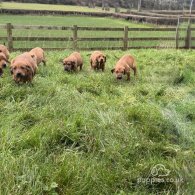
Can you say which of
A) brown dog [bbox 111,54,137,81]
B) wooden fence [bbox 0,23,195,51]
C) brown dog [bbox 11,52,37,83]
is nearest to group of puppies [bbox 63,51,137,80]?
brown dog [bbox 111,54,137,81]

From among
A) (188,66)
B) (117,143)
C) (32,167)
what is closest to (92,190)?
(32,167)

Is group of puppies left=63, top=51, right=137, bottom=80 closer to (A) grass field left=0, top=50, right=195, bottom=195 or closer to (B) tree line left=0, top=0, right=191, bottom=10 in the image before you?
(A) grass field left=0, top=50, right=195, bottom=195

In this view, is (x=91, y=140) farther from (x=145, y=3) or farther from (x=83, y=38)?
(x=145, y=3)

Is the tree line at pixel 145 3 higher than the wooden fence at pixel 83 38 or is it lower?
lower

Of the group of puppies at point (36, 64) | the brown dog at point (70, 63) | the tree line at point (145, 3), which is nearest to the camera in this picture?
the group of puppies at point (36, 64)

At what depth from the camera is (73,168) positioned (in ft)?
17.0

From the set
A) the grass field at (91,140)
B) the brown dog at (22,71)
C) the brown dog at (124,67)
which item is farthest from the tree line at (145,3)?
the grass field at (91,140)

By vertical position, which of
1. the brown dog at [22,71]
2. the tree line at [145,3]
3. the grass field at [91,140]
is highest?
the brown dog at [22,71]

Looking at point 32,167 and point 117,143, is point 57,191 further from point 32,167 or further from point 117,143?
point 117,143

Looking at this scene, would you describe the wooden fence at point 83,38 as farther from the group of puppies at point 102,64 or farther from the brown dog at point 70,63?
the brown dog at point 70,63

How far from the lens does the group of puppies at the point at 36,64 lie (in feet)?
28.5

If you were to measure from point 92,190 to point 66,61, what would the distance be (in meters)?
6.56

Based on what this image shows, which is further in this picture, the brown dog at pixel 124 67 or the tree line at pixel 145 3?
the tree line at pixel 145 3

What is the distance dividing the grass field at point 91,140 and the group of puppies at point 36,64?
0.24m
